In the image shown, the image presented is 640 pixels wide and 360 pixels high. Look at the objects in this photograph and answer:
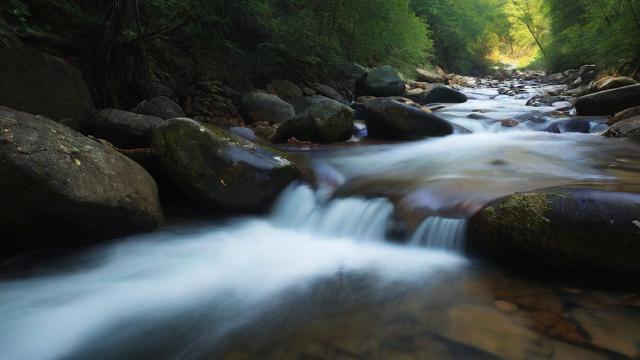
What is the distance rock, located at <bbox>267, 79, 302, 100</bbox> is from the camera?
10680 mm

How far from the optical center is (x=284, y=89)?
10.8 m

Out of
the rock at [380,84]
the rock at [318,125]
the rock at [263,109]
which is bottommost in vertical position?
the rock at [318,125]

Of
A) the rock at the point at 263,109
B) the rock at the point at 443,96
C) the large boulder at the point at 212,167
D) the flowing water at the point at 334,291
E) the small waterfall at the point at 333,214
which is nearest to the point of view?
the flowing water at the point at 334,291

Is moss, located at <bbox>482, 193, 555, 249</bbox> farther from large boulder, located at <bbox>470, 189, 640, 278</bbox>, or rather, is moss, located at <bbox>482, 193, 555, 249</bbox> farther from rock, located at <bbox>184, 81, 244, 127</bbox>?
rock, located at <bbox>184, 81, 244, 127</bbox>

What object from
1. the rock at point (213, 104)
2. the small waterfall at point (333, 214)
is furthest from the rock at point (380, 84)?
the small waterfall at point (333, 214)

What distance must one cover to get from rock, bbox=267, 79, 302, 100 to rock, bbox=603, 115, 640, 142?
667 cm

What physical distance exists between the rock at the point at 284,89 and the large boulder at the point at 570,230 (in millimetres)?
8166

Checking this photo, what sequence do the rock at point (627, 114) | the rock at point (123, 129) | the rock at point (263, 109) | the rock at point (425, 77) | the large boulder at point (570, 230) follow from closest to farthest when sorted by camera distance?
1. the large boulder at point (570, 230)
2. the rock at point (123, 129)
3. the rock at point (627, 114)
4. the rock at point (263, 109)
5. the rock at point (425, 77)

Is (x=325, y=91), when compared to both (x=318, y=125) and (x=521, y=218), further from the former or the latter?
(x=521, y=218)

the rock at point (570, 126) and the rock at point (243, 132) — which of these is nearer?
the rock at point (243, 132)

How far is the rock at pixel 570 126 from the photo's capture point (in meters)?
7.72

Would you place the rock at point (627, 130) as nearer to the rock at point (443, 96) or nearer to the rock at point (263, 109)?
the rock at point (263, 109)

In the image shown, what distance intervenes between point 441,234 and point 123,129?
4082 mm

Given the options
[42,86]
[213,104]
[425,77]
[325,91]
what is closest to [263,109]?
[213,104]
